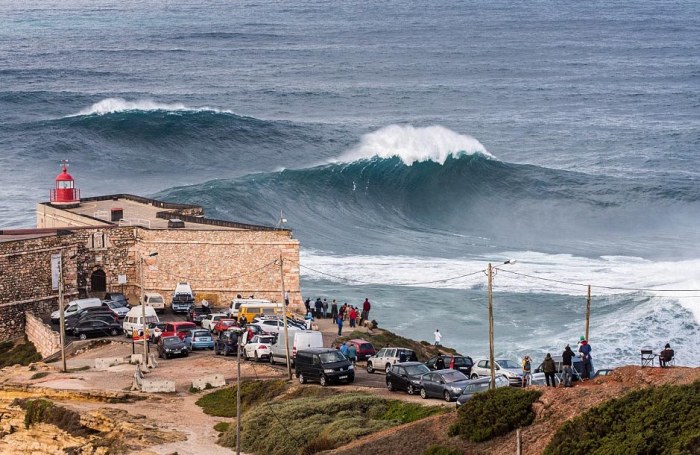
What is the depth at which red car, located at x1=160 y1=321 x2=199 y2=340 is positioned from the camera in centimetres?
3959

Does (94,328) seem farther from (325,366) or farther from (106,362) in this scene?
(325,366)

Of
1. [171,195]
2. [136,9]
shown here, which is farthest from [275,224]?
[136,9]

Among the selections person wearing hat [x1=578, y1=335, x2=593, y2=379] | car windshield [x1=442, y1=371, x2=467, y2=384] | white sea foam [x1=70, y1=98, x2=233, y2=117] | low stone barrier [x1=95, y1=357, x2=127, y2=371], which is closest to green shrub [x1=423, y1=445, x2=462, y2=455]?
car windshield [x1=442, y1=371, x2=467, y2=384]

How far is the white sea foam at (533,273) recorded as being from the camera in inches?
2034

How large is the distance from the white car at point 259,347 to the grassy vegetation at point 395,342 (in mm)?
2705

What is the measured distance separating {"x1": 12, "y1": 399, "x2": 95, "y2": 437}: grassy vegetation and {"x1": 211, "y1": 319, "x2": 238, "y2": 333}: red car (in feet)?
26.5

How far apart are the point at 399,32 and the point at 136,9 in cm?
4211

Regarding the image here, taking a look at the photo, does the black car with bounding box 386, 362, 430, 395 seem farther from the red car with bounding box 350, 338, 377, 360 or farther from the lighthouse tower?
the lighthouse tower

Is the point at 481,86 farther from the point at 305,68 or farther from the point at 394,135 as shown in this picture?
the point at 394,135

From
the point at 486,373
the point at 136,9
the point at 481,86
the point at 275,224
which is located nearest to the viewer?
the point at 486,373

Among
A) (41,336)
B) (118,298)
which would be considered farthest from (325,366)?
(118,298)

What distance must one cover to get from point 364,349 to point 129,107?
2595 inches

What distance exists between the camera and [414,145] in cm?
8631

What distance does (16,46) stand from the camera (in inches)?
5433
